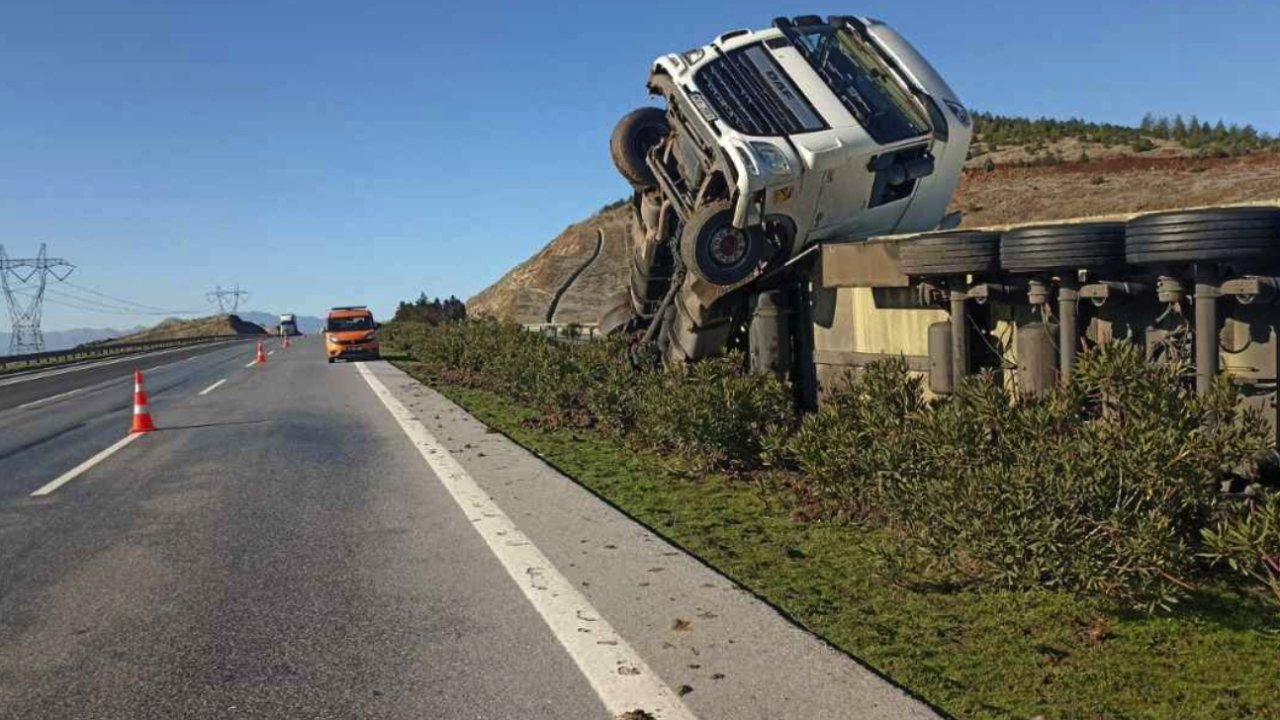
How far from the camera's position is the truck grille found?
9.77 metres

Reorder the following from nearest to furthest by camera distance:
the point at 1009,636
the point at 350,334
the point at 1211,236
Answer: the point at 1009,636, the point at 1211,236, the point at 350,334

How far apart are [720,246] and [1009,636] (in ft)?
18.8

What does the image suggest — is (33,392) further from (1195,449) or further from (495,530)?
(1195,449)

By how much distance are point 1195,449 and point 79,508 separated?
7957mm

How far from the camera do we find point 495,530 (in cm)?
671

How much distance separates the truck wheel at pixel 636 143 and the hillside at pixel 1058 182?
1173 mm

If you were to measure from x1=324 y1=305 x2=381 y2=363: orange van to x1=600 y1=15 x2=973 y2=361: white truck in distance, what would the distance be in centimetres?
2299

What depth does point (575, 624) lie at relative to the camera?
184 inches

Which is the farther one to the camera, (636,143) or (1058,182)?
(1058,182)

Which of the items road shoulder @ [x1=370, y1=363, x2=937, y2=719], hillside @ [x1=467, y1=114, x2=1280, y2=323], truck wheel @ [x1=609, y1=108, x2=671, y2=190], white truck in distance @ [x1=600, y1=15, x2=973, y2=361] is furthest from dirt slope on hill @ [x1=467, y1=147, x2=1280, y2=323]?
road shoulder @ [x1=370, y1=363, x2=937, y2=719]

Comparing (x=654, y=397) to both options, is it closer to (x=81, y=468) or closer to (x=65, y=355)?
(x=81, y=468)

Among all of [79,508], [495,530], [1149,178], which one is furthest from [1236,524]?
[1149,178]

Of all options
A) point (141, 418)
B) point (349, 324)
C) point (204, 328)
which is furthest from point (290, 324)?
point (141, 418)

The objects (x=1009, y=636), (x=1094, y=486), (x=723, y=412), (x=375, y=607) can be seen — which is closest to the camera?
(x=1094, y=486)
